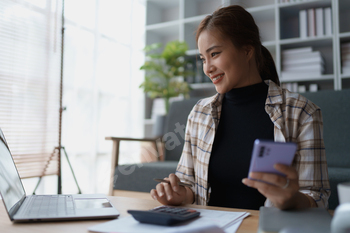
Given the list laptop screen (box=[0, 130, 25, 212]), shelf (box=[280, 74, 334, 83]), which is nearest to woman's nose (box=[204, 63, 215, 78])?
laptop screen (box=[0, 130, 25, 212])

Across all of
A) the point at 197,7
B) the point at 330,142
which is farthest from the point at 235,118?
the point at 197,7

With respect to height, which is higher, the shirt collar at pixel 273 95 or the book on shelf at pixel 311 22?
the book on shelf at pixel 311 22

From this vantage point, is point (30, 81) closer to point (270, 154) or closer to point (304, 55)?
point (270, 154)

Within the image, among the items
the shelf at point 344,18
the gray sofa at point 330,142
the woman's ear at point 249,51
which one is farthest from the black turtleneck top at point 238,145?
the shelf at point 344,18

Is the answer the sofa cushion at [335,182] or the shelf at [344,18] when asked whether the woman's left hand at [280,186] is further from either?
the shelf at [344,18]

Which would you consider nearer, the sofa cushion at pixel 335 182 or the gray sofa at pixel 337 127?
the sofa cushion at pixel 335 182

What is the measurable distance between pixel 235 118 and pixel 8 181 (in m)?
0.78

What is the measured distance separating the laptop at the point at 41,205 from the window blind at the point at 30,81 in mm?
1681

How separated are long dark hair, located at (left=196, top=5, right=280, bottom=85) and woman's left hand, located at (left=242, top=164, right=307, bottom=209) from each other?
656 mm

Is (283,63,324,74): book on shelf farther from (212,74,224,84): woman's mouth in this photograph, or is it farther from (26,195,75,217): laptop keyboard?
(26,195,75,217): laptop keyboard

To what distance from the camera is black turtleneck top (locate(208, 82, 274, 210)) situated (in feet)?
3.42

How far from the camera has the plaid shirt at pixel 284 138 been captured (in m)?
0.86

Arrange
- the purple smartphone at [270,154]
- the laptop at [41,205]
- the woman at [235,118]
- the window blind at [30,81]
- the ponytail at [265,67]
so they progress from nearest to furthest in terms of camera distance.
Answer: the purple smartphone at [270,154], the laptop at [41,205], the woman at [235,118], the ponytail at [265,67], the window blind at [30,81]

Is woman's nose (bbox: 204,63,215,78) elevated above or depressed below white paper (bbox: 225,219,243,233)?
above
